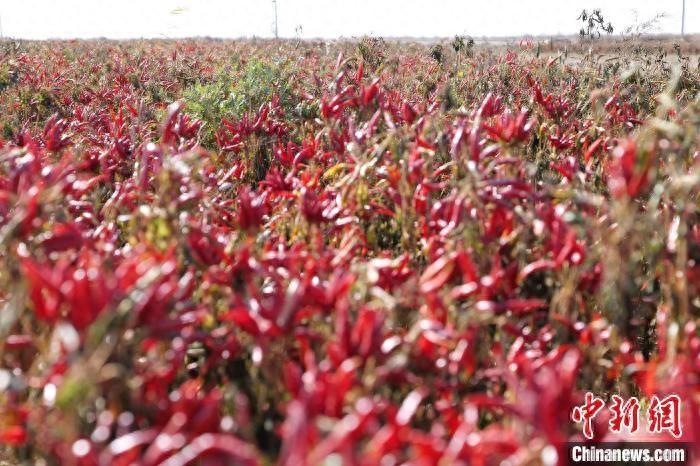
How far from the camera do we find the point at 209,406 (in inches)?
52.1

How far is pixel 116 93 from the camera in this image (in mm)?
7469

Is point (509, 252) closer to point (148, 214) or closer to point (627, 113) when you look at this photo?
point (148, 214)

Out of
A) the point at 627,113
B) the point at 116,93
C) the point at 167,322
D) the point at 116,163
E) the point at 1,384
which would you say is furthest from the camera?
the point at 116,93

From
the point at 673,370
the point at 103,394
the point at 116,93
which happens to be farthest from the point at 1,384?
the point at 116,93

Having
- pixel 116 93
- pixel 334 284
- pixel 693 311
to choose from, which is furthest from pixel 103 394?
pixel 116 93

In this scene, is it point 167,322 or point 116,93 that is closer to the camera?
point 167,322

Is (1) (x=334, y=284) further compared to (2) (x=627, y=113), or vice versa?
(2) (x=627, y=113)

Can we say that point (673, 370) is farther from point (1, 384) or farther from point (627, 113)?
point (627, 113)

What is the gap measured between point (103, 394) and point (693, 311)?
1475mm

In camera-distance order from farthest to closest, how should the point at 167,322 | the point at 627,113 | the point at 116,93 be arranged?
the point at 116,93 → the point at 627,113 → the point at 167,322

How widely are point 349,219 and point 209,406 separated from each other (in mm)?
1004

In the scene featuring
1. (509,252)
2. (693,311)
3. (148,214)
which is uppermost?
(148,214)

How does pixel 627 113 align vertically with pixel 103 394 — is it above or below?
above

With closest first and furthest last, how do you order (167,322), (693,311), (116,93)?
(167,322) < (693,311) < (116,93)
